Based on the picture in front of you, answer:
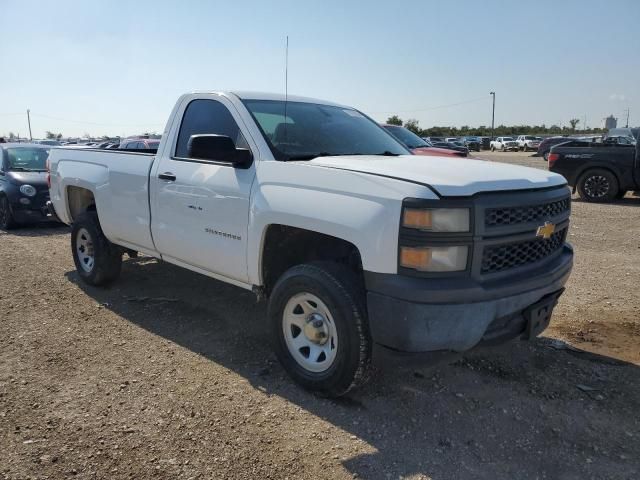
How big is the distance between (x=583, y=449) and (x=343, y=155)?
2.45 meters

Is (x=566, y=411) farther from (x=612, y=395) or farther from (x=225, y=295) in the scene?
→ (x=225, y=295)

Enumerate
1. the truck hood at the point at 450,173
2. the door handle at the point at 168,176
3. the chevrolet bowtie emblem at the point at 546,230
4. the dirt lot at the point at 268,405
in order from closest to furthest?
the dirt lot at the point at 268,405 → the truck hood at the point at 450,173 → the chevrolet bowtie emblem at the point at 546,230 → the door handle at the point at 168,176

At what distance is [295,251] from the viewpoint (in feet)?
12.9

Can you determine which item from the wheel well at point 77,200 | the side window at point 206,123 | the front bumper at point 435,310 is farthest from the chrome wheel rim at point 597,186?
the wheel well at point 77,200

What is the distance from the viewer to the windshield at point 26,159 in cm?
1049

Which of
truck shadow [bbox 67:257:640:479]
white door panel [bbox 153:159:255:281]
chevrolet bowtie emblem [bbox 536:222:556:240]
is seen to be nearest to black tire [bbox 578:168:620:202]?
truck shadow [bbox 67:257:640:479]

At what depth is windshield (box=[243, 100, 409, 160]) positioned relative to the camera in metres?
3.98

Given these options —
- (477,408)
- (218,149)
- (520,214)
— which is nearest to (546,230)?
(520,214)

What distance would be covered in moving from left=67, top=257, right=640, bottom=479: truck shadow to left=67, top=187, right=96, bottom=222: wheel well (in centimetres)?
212

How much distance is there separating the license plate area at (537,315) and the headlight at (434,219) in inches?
31.4

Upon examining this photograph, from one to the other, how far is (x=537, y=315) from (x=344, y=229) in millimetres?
1319

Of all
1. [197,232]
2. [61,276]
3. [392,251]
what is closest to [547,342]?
[392,251]

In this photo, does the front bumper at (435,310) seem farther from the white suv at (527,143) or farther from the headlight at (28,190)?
the white suv at (527,143)

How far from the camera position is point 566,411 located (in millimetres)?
3367
